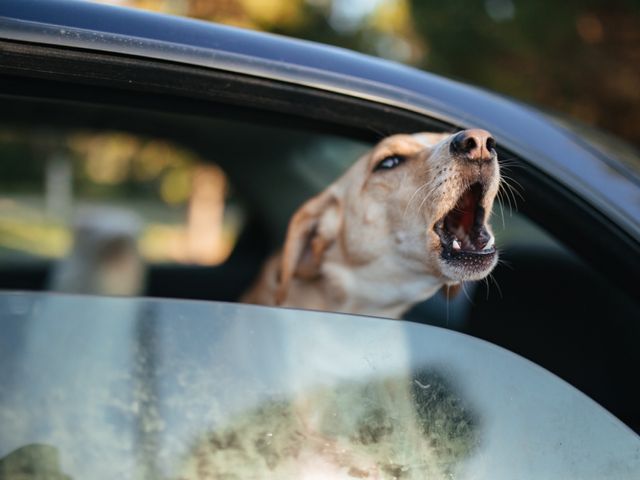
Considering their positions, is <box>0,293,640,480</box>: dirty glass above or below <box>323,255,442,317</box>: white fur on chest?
below

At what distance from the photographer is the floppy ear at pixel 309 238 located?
7.74 ft

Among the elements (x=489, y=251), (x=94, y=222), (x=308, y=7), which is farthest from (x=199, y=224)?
(x=489, y=251)

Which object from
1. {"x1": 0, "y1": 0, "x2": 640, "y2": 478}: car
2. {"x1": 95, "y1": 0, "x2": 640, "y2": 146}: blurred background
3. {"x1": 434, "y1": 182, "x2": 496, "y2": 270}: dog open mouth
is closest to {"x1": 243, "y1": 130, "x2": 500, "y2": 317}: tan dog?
{"x1": 434, "y1": 182, "x2": 496, "y2": 270}: dog open mouth

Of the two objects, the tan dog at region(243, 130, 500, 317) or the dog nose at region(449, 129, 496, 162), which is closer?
the dog nose at region(449, 129, 496, 162)

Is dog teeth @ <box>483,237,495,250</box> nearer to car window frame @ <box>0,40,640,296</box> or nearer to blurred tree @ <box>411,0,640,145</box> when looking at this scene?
car window frame @ <box>0,40,640,296</box>

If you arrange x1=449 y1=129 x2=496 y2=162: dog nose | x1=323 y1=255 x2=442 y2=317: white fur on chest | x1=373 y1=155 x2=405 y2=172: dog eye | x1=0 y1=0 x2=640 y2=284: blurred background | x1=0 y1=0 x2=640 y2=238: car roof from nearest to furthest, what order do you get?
x1=0 y1=0 x2=640 y2=238: car roof, x1=449 y1=129 x2=496 y2=162: dog nose, x1=373 y1=155 x2=405 y2=172: dog eye, x1=323 y1=255 x2=442 y2=317: white fur on chest, x1=0 y1=0 x2=640 y2=284: blurred background

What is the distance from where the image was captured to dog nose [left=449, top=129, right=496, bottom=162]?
1.46 meters

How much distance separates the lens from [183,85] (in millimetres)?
1286

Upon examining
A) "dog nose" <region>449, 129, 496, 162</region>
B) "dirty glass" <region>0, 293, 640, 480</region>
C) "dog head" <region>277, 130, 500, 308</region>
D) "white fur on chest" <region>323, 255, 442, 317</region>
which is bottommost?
"dirty glass" <region>0, 293, 640, 480</region>

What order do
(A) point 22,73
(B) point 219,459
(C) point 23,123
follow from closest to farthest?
(B) point 219,459 → (A) point 22,73 → (C) point 23,123

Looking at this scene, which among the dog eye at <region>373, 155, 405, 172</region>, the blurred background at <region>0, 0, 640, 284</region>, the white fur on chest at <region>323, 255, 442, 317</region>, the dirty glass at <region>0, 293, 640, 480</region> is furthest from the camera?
the blurred background at <region>0, 0, 640, 284</region>

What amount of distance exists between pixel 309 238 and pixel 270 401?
1.43m

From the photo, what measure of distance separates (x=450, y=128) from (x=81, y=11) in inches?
29.4

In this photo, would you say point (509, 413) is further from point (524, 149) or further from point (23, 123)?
point (23, 123)
